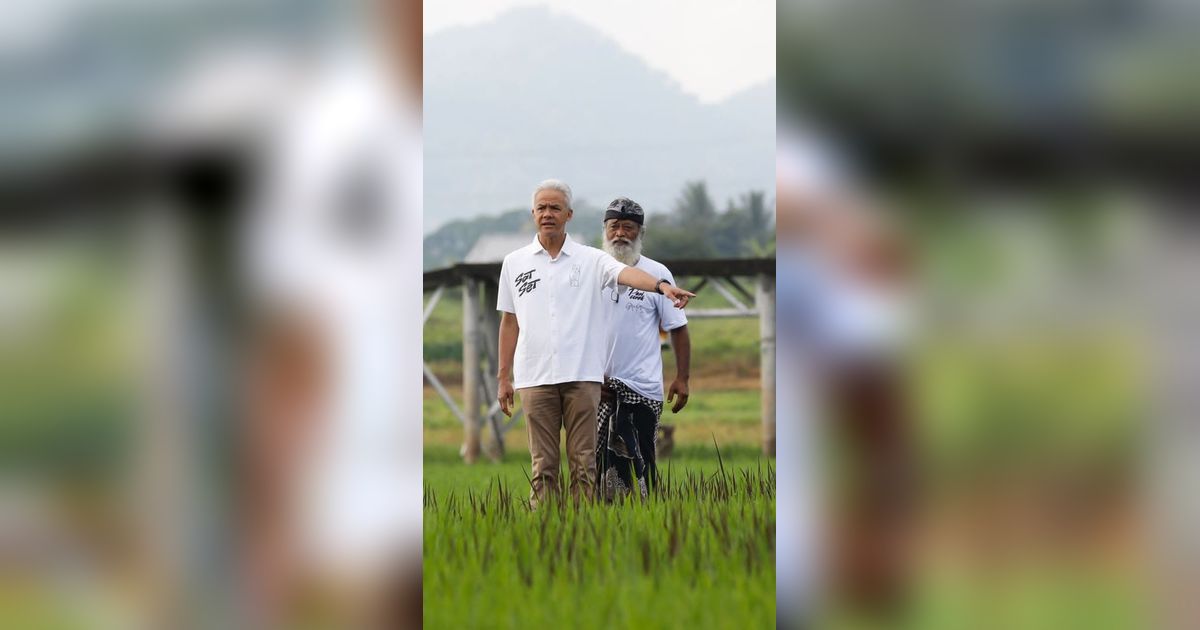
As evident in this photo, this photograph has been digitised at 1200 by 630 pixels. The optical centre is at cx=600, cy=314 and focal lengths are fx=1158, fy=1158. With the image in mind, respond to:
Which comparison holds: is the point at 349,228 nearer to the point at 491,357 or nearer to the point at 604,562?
the point at 604,562

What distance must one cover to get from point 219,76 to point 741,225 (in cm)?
490

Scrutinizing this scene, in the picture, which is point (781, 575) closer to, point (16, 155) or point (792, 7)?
point (792, 7)

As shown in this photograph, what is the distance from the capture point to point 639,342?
14.2 ft

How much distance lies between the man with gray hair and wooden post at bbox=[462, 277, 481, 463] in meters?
4.32

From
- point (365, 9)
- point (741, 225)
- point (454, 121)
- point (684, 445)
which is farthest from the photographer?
point (741, 225)

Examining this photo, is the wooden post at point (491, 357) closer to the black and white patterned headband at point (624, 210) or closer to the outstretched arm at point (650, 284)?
the black and white patterned headband at point (624, 210)

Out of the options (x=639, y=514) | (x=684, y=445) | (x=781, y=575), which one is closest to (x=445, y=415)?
(x=684, y=445)

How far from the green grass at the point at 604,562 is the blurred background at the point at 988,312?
0.25 meters

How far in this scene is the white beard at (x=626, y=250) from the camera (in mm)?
4422

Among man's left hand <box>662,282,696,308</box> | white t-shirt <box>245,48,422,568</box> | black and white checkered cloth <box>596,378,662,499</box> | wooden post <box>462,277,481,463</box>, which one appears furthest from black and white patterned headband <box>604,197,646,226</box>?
wooden post <box>462,277,481,463</box>

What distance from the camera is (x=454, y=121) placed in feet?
17.7

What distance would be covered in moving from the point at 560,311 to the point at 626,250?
2.90 ft

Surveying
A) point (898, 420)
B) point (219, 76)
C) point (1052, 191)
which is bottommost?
point (898, 420)

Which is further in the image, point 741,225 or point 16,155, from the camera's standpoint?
point 741,225
